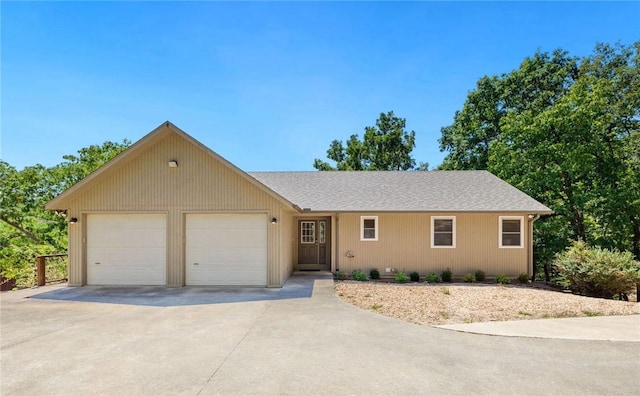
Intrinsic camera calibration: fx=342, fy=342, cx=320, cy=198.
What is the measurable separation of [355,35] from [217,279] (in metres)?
10.7

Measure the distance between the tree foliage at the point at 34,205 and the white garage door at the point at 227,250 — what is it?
16.6 meters

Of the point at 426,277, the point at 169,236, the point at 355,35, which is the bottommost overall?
the point at 426,277

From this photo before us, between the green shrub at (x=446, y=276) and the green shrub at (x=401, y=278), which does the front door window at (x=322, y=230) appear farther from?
the green shrub at (x=446, y=276)

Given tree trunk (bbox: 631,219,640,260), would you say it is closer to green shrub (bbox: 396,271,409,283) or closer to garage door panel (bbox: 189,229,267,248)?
green shrub (bbox: 396,271,409,283)

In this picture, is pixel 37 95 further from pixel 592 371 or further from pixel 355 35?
pixel 592 371

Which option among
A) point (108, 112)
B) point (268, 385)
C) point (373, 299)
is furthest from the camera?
point (108, 112)

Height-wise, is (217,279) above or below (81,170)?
below

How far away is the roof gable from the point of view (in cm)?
1048

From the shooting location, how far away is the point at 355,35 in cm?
1378

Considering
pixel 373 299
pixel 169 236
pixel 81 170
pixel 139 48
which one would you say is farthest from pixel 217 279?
pixel 81 170

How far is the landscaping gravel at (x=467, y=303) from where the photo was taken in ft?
25.4

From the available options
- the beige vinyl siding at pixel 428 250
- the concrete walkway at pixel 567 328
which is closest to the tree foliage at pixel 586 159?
the beige vinyl siding at pixel 428 250

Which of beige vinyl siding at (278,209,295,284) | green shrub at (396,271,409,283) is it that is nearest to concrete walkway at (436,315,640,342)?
green shrub at (396,271,409,283)

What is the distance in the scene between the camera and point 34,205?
73.7 feet
